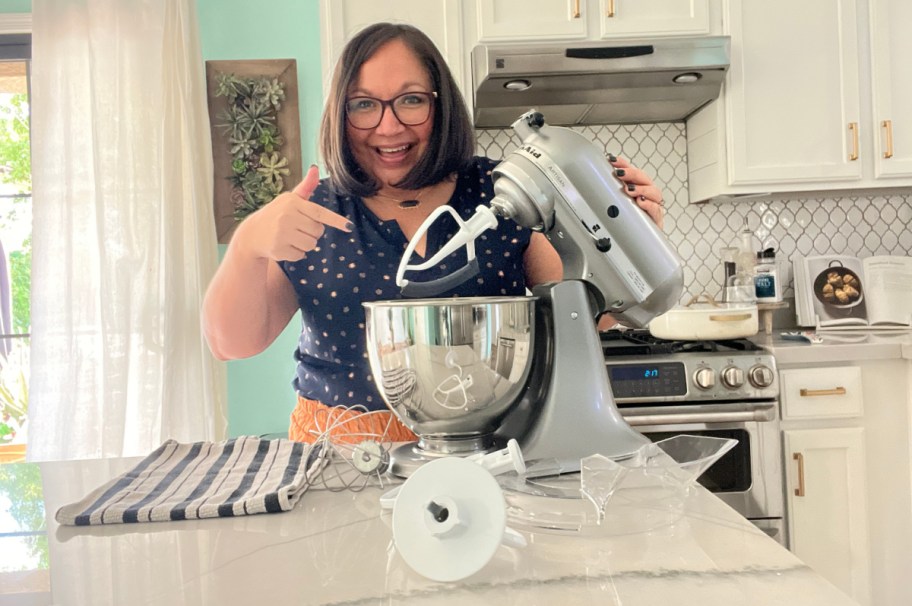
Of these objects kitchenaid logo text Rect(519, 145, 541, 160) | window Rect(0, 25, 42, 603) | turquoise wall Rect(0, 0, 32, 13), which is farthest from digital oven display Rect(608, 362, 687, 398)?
turquoise wall Rect(0, 0, 32, 13)

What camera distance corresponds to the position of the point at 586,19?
2160 mm

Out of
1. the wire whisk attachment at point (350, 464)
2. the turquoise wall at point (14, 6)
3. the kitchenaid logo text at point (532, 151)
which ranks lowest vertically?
the wire whisk attachment at point (350, 464)

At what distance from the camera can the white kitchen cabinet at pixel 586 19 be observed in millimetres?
2139

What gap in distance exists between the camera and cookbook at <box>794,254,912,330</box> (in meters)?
2.35

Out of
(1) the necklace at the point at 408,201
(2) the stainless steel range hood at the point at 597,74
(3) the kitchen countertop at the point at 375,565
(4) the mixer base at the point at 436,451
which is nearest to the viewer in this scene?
(3) the kitchen countertop at the point at 375,565

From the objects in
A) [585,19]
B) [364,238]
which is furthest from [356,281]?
[585,19]

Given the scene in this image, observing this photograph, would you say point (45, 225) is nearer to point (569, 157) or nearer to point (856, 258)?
point (569, 157)

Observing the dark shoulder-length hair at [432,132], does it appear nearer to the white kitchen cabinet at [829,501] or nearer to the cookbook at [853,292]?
the white kitchen cabinet at [829,501]

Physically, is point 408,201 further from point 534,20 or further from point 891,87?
point 891,87

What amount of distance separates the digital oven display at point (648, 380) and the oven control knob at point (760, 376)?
18 cm

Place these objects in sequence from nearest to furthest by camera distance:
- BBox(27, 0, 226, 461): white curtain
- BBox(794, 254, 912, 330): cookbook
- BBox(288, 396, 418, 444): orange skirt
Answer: BBox(288, 396, 418, 444): orange skirt
BBox(27, 0, 226, 461): white curtain
BBox(794, 254, 912, 330): cookbook

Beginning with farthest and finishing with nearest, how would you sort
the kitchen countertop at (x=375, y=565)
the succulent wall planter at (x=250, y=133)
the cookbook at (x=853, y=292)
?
1. the succulent wall planter at (x=250, y=133)
2. the cookbook at (x=853, y=292)
3. the kitchen countertop at (x=375, y=565)

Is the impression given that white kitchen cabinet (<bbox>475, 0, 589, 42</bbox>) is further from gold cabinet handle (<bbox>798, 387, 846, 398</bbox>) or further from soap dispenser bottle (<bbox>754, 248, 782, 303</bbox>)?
gold cabinet handle (<bbox>798, 387, 846, 398</bbox>)

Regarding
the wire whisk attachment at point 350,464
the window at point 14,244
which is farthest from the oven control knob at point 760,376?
the window at point 14,244
